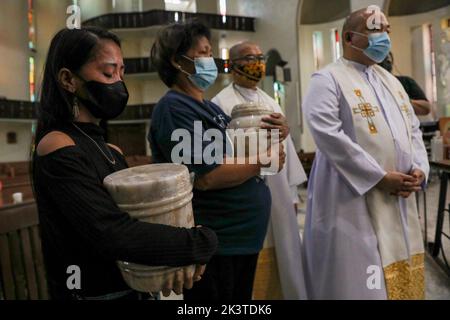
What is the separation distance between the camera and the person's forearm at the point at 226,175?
110cm

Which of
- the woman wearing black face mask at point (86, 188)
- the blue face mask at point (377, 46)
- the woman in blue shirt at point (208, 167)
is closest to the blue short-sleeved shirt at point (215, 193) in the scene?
the woman in blue shirt at point (208, 167)

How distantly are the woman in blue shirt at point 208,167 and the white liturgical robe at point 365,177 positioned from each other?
483 mm

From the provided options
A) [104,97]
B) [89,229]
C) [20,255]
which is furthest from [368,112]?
[20,255]

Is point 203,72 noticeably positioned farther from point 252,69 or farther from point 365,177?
point 365,177

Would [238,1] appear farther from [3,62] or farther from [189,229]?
[3,62]

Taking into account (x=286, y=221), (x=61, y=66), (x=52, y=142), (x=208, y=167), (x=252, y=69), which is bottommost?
(x=286, y=221)

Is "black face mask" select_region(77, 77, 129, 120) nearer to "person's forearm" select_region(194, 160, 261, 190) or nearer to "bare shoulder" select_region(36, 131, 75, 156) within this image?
"bare shoulder" select_region(36, 131, 75, 156)

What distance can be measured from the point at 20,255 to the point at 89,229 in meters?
1.12

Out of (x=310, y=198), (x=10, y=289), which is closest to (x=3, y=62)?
A: (x=10, y=289)

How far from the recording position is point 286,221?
1886 millimetres

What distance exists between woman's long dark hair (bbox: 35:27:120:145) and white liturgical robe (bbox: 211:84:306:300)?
3.60 feet

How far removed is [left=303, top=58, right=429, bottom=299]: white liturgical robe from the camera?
1573 millimetres

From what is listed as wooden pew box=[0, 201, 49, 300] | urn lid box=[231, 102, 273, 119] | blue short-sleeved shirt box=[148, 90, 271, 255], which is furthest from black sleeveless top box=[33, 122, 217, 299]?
wooden pew box=[0, 201, 49, 300]

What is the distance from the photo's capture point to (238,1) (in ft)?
4.59
